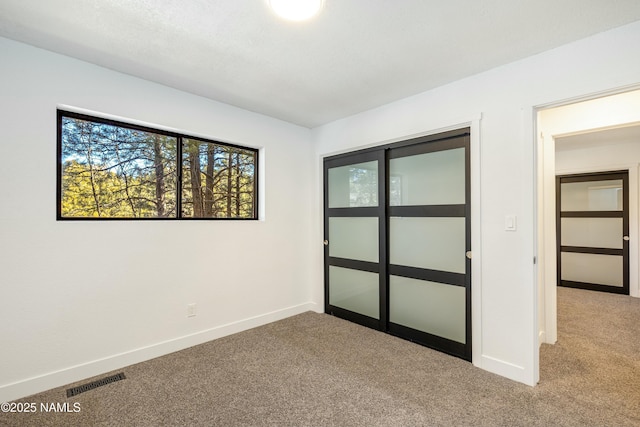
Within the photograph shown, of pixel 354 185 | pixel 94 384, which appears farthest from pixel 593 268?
pixel 94 384

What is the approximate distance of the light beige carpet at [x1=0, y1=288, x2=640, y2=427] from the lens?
1.89 meters

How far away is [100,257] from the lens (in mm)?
2453

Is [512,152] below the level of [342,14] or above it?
below

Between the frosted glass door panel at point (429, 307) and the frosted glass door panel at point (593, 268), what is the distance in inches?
173

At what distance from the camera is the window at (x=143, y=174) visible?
243 cm

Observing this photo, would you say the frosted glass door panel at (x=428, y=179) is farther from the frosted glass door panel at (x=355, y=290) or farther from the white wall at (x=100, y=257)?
the white wall at (x=100, y=257)

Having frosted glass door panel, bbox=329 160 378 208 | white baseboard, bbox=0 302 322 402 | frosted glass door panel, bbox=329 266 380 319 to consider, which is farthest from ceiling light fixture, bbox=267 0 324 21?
white baseboard, bbox=0 302 322 402

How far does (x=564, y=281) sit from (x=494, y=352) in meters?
4.46

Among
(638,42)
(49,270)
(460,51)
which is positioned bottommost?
(49,270)

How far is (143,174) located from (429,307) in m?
3.06

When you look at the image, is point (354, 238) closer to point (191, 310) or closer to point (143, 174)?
point (191, 310)

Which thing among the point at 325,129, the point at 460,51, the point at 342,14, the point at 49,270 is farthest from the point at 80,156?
the point at 460,51

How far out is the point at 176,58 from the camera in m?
2.31

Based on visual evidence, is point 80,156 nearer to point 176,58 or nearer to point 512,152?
point 176,58
